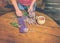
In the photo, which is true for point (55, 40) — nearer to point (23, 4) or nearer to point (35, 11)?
point (35, 11)

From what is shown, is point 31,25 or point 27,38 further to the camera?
point 31,25

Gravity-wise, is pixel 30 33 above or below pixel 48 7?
below

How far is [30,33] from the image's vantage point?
1.38 m

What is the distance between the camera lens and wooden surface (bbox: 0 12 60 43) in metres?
1.33

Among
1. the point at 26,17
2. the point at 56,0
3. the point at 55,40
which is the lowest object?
the point at 55,40

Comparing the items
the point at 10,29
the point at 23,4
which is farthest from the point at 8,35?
the point at 23,4

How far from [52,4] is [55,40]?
0.30 meters

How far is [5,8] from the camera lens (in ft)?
4.84

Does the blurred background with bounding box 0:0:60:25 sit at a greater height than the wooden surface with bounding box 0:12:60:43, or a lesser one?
greater

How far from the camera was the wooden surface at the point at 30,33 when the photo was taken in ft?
4.37

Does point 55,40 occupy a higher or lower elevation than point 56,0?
lower

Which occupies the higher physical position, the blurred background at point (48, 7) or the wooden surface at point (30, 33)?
the blurred background at point (48, 7)

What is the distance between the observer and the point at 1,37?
4.53 feet

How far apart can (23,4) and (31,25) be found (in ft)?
0.63
